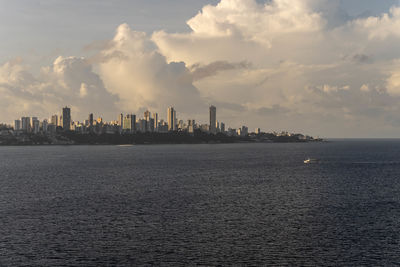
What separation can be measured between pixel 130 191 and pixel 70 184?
27.3 m

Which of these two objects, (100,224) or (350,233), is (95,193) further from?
(350,233)

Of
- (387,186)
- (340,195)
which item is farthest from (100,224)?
(387,186)

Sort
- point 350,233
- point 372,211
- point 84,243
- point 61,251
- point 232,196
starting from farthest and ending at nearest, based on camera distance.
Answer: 1. point 232,196
2. point 372,211
3. point 350,233
4. point 84,243
5. point 61,251

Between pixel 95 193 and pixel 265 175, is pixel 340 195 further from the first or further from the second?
pixel 95 193

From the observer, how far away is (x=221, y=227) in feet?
223

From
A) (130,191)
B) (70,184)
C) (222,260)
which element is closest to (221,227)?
(222,260)

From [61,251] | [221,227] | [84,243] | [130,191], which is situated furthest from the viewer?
[130,191]

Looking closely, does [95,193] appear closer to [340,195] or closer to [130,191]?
[130,191]

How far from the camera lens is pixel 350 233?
6375 cm

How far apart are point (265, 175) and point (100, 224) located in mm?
95430

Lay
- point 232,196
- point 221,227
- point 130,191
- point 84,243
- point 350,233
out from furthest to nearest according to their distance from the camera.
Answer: point 130,191 < point 232,196 < point 221,227 < point 350,233 < point 84,243

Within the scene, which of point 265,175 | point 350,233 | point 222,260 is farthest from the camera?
point 265,175

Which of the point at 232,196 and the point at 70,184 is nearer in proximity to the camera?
the point at 232,196

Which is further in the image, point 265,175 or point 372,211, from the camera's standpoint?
point 265,175
